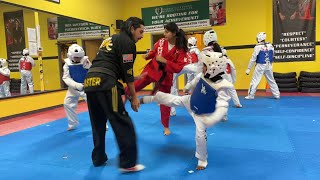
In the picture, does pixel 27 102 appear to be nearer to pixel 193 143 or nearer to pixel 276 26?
pixel 193 143

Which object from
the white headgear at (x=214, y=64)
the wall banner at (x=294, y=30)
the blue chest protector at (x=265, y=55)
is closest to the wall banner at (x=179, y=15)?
the wall banner at (x=294, y=30)

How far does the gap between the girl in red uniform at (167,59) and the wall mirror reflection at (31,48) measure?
3998mm

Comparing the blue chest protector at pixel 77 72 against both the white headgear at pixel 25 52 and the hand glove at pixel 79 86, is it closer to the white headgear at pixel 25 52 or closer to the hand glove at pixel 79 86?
the hand glove at pixel 79 86

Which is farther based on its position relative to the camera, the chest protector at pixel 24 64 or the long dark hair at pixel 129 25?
the chest protector at pixel 24 64

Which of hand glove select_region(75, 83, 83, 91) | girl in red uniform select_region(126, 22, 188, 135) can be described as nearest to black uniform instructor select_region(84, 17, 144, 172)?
girl in red uniform select_region(126, 22, 188, 135)

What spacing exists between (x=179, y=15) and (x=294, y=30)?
13.0 ft

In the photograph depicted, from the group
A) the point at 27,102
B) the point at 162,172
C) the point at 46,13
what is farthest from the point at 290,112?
the point at 46,13

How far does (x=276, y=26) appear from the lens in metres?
8.89

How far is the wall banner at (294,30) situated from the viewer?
336 inches

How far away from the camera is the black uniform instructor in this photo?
2.77 metres

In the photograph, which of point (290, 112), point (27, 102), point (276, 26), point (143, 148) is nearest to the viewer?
point (143, 148)

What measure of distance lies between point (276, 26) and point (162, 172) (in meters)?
7.72

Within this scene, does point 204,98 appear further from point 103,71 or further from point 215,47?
point 215,47

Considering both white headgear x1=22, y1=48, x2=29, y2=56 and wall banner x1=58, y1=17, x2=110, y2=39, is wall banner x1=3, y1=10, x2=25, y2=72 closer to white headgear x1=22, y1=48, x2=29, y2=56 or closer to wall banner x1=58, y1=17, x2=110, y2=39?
white headgear x1=22, y1=48, x2=29, y2=56
